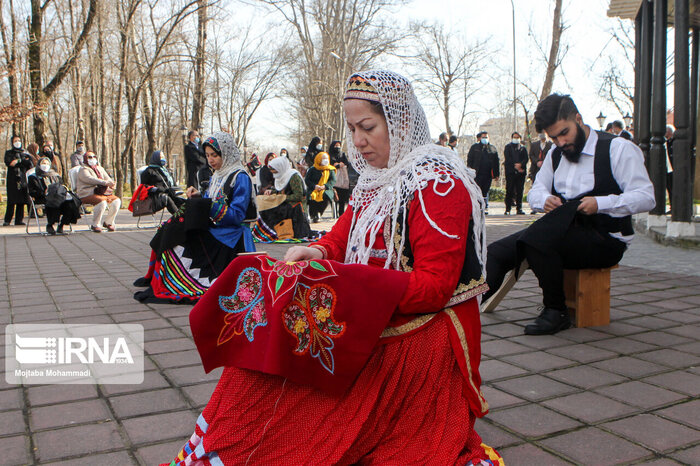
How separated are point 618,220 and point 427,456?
9.01 feet

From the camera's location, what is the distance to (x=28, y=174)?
40.0 feet

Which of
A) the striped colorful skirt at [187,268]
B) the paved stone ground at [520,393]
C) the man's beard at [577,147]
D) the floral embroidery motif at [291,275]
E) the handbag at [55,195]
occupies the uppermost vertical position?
the man's beard at [577,147]

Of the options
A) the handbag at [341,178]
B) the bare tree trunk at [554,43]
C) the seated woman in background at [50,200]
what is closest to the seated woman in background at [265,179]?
the handbag at [341,178]

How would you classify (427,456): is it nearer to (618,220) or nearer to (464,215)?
(464,215)

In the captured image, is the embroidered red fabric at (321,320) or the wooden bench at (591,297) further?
the wooden bench at (591,297)

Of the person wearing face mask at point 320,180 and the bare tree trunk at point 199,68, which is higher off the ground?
the bare tree trunk at point 199,68

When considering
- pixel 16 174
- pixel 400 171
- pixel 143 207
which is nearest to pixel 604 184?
pixel 400 171

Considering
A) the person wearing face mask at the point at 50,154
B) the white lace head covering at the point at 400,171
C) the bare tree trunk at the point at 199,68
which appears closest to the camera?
the white lace head covering at the point at 400,171

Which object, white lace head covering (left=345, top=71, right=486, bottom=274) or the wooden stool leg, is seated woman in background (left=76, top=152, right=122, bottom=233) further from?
white lace head covering (left=345, top=71, right=486, bottom=274)

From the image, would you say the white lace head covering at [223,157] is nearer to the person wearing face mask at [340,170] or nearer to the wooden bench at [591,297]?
the wooden bench at [591,297]

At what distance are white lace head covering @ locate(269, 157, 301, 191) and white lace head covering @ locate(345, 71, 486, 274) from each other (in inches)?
334

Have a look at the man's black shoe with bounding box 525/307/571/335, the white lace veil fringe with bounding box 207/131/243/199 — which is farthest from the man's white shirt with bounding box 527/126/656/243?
the white lace veil fringe with bounding box 207/131/243/199

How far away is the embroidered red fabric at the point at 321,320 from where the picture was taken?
1.92 metres

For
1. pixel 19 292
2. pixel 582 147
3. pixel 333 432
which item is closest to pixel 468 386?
pixel 333 432
